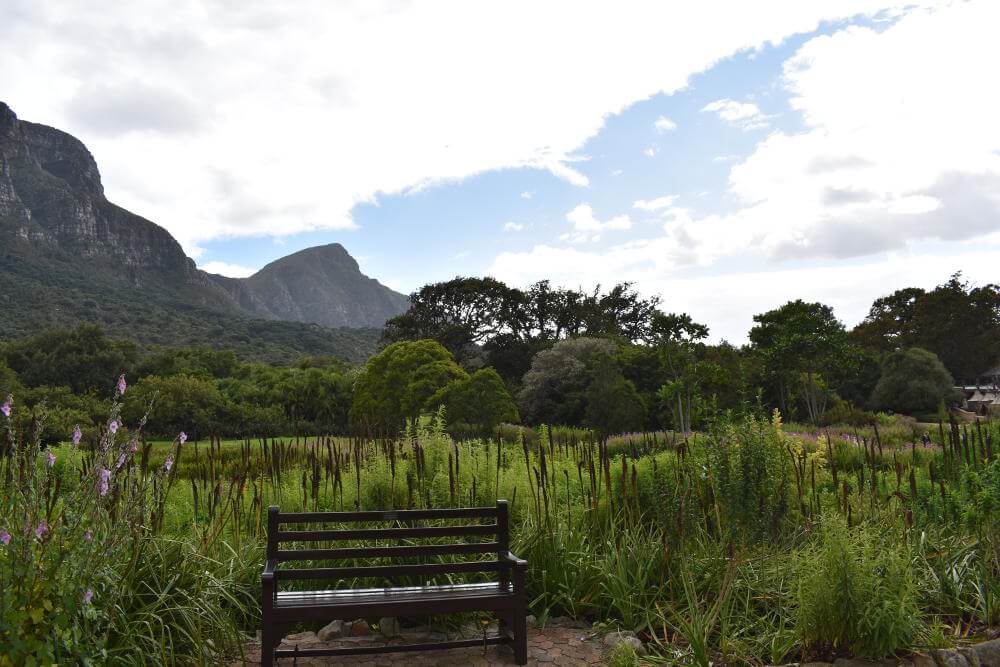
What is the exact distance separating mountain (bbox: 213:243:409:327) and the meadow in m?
109

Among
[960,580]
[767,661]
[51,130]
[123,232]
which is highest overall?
[51,130]

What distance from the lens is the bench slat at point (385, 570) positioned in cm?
374

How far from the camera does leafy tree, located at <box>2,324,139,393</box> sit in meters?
26.8

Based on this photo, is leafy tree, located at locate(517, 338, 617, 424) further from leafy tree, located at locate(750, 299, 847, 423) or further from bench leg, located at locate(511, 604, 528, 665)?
bench leg, located at locate(511, 604, 528, 665)

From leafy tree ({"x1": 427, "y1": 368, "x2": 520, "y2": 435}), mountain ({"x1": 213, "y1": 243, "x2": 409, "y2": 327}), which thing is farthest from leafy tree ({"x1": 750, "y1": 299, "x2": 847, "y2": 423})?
mountain ({"x1": 213, "y1": 243, "x2": 409, "y2": 327})

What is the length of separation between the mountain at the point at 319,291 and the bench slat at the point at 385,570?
110m

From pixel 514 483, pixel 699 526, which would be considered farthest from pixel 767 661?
pixel 514 483

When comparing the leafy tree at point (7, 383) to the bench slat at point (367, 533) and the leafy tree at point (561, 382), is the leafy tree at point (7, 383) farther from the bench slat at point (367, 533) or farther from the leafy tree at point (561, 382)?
the bench slat at point (367, 533)

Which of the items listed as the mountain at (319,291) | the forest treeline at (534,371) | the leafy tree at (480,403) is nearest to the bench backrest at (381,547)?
the forest treeline at (534,371)

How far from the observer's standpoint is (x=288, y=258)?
129 meters

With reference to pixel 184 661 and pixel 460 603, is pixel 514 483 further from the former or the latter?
pixel 184 661

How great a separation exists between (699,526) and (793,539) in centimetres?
67

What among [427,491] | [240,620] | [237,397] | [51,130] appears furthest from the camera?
[51,130]

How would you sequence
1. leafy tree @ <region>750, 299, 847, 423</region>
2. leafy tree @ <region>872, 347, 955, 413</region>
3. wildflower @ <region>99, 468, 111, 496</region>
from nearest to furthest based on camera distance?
1. wildflower @ <region>99, 468, 111, 496</region>
2. leafy tree @ <region>750, 299, 847, 423</region>
3. leafy tree @ <region>872, 347, 955, 413</region>
